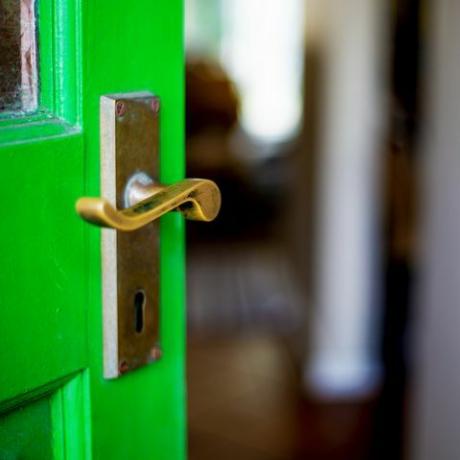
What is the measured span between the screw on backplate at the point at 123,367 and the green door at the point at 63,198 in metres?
0.01

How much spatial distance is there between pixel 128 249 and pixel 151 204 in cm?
10

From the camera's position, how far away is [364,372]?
343 cm

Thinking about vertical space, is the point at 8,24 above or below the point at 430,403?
above

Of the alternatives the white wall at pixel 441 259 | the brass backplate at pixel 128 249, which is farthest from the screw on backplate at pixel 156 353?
the white wall at pixel 441 259

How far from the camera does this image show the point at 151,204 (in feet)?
2.26

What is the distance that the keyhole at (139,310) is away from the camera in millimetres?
796

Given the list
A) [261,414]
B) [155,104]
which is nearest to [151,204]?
[155,104]

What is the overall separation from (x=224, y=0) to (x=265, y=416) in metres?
3.43

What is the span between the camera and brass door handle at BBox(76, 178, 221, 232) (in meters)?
0.63

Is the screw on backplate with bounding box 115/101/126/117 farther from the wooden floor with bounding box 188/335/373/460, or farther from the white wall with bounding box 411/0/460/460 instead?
the wooden floor with bounding box 188/335/373/460

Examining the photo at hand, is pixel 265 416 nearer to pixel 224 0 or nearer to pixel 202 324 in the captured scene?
pixel 202 324

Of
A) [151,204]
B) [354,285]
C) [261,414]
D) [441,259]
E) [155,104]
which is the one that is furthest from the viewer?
[354,285]

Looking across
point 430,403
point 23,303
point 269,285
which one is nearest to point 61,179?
point 23,303

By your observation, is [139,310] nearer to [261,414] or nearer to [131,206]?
[131,206]
